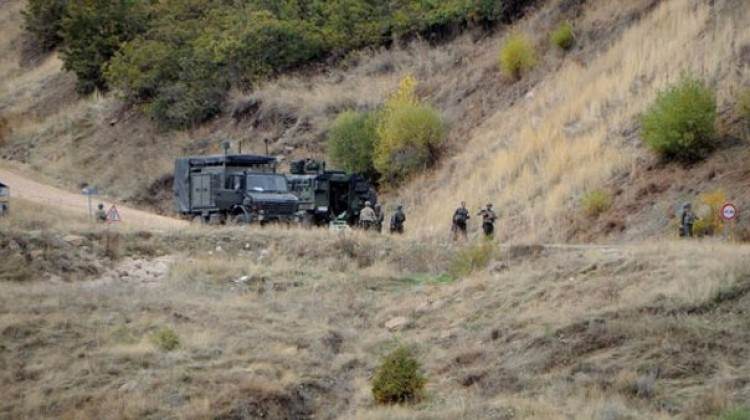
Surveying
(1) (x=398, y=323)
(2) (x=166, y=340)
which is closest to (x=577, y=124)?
(1) (x=398, y=323)

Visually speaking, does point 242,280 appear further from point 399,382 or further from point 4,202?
point 4,202

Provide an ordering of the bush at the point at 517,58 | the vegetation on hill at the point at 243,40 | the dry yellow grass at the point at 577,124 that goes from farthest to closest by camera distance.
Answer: the vegetation on hill at the point at 243,40 < the bush at the point at 517,58 < the dry yellow grass at the point at 577,124

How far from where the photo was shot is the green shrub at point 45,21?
71688mm

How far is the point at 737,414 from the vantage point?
16.6 metres

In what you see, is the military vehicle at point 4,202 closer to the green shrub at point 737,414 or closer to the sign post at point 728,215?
the sign post at point 728,215

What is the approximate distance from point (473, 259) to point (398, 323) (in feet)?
10.9

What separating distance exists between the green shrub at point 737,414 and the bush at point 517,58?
2933 centimetres

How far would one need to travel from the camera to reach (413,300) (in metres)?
25.2

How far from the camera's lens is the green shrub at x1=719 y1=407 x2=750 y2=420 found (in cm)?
1647

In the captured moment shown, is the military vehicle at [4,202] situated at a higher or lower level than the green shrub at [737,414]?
higher

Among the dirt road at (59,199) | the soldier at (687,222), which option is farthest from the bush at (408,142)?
the soldier at (687,222)

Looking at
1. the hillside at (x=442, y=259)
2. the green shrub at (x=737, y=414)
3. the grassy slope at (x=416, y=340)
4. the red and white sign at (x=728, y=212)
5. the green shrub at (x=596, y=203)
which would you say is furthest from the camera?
the green shrub at (x=596, y=203)

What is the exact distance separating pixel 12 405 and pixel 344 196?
1982 centimetres

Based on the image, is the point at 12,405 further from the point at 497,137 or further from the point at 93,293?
the point at 497,137
